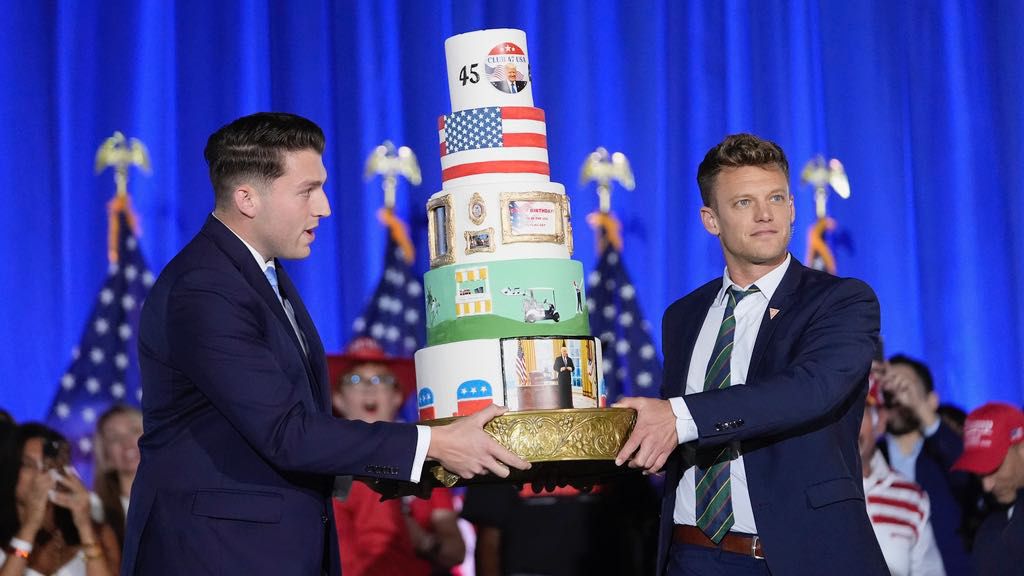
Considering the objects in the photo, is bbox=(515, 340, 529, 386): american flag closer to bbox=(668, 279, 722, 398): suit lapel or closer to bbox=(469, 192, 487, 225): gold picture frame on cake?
bbox=(469, 192, 487, 225): gold picture frame on cake

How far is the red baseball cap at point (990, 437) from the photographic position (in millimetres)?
5391

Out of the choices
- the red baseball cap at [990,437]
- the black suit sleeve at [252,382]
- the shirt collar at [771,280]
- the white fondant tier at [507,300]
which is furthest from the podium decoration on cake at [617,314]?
the black suit sleeve at [252,382]

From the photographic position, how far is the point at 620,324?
22.7 ft

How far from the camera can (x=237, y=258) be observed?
2.91 m

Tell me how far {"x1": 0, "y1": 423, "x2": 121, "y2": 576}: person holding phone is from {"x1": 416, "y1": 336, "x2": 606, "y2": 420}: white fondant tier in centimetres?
273

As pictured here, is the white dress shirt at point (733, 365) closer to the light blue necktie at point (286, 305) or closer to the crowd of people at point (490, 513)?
the light blue necktie at point (286, 305)

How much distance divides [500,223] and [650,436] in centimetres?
65

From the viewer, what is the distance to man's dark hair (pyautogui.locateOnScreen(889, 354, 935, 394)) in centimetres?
654

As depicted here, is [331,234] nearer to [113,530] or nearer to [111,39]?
[111,39]

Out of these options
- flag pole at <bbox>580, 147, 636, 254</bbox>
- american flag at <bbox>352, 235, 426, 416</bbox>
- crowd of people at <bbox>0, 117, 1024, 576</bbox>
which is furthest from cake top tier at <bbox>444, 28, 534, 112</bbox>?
flag pole at <bbox>580, 147, 636, 254</bbox>

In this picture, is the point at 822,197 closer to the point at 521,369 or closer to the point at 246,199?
the point at 521,369

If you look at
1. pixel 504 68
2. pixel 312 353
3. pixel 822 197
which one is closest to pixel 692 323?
pixel 504 68

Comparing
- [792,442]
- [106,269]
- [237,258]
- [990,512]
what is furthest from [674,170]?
[237,258]

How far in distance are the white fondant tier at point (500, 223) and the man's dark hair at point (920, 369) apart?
3.82 metres
